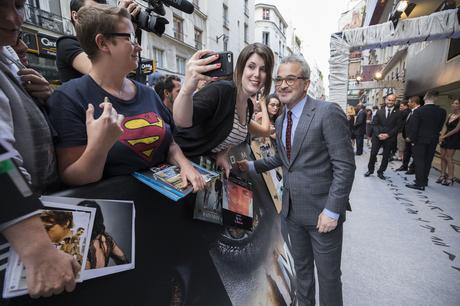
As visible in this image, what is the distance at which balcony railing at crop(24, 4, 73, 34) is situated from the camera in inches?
347

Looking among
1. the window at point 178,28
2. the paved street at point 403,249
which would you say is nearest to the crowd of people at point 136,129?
the paved street at point 403,249

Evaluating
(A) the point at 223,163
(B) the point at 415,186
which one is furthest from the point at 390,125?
(A) the point at 223,163

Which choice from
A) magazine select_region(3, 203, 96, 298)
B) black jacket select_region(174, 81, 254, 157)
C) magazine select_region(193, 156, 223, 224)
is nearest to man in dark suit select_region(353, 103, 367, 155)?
black jacket select_region(174, 81, 254, 157)

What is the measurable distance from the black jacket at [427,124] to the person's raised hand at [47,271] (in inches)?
248

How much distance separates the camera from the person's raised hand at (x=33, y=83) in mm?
953

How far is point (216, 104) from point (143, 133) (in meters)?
0.59

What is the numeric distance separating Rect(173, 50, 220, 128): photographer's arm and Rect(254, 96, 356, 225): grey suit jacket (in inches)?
30.1

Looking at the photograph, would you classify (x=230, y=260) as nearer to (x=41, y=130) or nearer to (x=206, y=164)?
(x=206, y=164)

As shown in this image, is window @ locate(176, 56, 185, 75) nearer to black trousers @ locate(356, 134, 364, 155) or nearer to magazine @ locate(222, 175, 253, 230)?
black trousers @ locate(356, 134, 364, 155)

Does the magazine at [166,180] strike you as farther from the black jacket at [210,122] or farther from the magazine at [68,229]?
the black jacket at [210,122]

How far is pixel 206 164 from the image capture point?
1664 mm

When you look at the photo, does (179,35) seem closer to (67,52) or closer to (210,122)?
(67,52)

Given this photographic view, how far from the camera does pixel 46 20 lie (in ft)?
30.5

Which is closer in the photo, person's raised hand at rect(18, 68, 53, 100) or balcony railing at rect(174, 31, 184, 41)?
person's raised hand at rect(18, 68, 53, 100)
